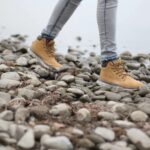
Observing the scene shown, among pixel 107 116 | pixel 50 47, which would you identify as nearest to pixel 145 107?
pixel 107 116

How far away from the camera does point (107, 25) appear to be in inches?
160

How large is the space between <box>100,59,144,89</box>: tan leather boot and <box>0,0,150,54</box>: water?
6.80 feet

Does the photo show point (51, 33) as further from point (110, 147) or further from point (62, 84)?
point (110, 147)

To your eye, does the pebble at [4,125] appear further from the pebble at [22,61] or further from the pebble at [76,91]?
the pebble at [22,61]

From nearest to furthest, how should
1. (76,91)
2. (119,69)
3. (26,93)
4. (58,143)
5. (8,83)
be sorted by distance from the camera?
1. (58,143)
2. (26,93)
3. (76,91)
4. (8,83)
5. (119,69)

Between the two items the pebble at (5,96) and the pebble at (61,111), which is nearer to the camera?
the pebble at (61,111)

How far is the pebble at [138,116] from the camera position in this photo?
3248 millimetres

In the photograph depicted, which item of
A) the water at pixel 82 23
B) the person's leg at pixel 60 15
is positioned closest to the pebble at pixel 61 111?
the person's leg at pixel 60 15

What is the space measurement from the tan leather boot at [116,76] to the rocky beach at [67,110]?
0.04m

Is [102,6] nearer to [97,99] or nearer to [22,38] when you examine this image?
[97,99]

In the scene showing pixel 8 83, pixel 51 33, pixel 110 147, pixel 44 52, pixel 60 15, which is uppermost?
pixel 60 15

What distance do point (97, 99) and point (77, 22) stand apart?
374 centimetres

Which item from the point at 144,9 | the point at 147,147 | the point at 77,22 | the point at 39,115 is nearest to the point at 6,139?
the point at 39,115

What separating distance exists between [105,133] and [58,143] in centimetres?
30
